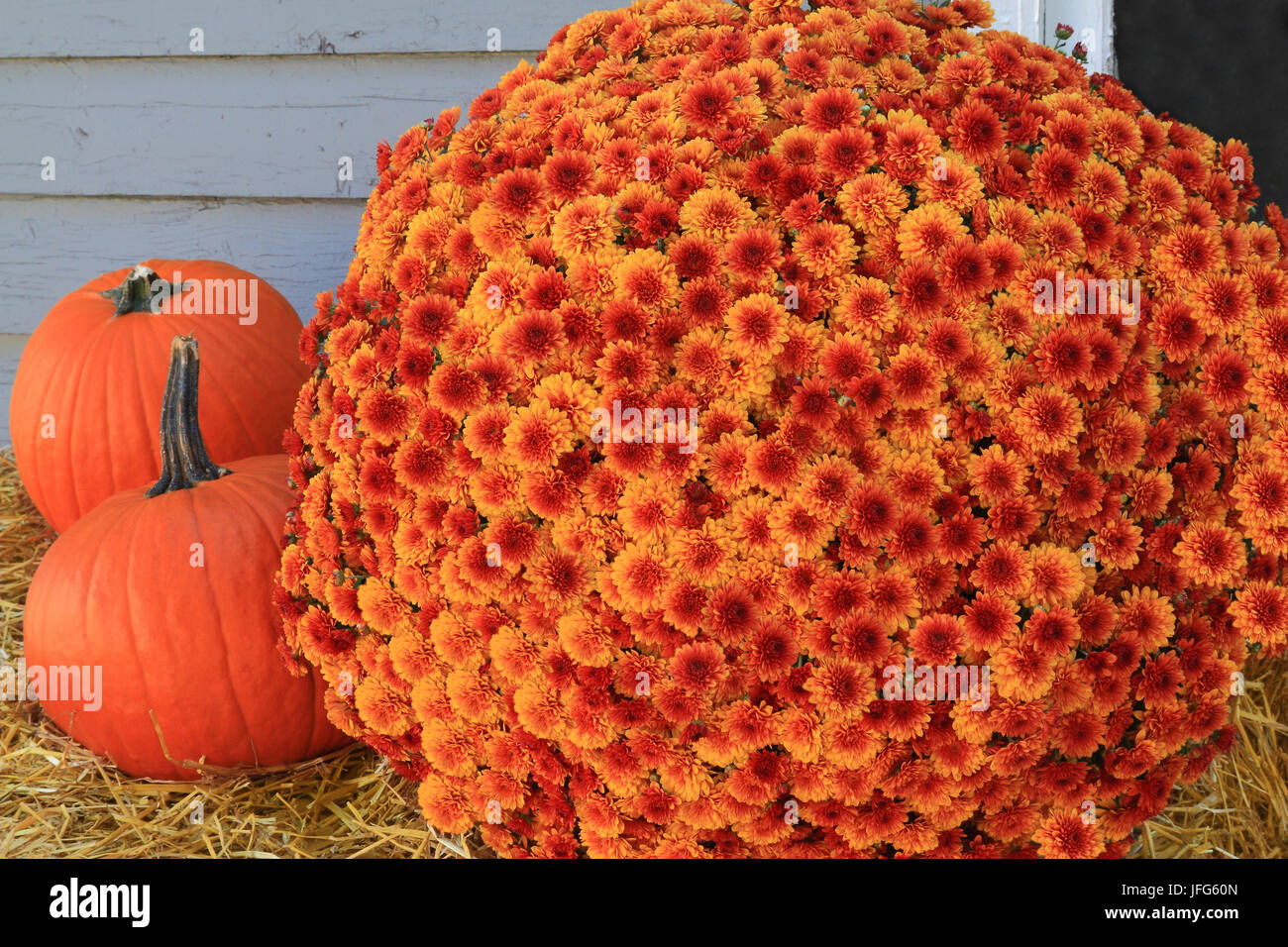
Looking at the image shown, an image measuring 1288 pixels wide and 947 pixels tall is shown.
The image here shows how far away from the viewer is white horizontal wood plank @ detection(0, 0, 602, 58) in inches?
103

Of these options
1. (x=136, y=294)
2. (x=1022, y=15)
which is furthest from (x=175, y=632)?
(x=1022, y=15)

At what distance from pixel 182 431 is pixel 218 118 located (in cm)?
132

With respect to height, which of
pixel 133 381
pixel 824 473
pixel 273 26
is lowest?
pixel 824 473

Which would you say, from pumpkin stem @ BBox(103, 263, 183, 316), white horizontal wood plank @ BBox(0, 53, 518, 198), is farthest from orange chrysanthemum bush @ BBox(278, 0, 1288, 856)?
white horizontal wood plank @ BBox(0, 53, 518, 198)

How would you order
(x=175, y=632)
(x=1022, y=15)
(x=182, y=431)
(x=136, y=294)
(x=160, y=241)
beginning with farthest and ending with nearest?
(x=160, y=241) → (x=136, y=294) → (x=1022, y=15) → (x=182, y=431) → (x=175, y=632)

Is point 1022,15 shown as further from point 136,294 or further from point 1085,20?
point 136,294

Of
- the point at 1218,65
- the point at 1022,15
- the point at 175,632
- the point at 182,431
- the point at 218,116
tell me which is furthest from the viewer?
the point at 218,116

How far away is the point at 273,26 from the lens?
8.92 ft

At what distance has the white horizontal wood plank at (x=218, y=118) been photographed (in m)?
2.70

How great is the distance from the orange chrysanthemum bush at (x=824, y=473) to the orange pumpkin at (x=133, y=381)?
1119mm

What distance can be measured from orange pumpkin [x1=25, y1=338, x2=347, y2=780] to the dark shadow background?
7.58 feet

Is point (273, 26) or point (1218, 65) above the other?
point (273, 26)

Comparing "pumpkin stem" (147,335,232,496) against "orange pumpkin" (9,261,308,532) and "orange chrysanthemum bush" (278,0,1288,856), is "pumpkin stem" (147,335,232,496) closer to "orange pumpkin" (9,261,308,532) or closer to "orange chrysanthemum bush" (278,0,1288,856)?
"orange pumpkin" (9,261,308,532)

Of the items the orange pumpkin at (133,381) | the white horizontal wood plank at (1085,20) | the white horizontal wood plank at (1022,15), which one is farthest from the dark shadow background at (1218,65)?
the orange pumpkin at (133,381)
